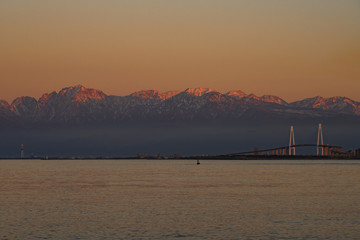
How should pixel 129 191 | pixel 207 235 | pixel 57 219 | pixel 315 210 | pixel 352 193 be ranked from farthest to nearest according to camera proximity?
1. pixel 129 191
2. pixel 352 193
3. pixel 315 210
4. pixel 57 219
5. pixel 207 235

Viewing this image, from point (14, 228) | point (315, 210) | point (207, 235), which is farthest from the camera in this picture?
point (315, 210)

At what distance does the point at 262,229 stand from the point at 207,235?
570 cm

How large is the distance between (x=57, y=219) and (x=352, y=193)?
154ft

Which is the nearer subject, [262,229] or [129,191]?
[262,229]

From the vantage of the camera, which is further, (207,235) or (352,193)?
(352,193)

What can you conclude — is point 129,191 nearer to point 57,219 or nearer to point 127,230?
point 57,219

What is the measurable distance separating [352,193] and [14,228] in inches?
2085

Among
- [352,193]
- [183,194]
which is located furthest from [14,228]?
[352,193]

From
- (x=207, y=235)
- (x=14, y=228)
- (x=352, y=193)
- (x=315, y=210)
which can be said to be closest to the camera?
(x=207, y=235)

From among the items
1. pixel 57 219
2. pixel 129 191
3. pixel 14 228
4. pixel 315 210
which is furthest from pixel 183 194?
pixel 14 228

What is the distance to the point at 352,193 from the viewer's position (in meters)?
91.4

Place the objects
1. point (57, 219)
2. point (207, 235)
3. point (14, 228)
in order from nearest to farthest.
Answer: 1. point (207, 235)
2. point (14, 228)
3. point (57, 219)

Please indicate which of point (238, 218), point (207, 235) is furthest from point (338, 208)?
point (207, 235)

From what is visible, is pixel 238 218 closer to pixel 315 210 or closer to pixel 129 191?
pixel 315 210
